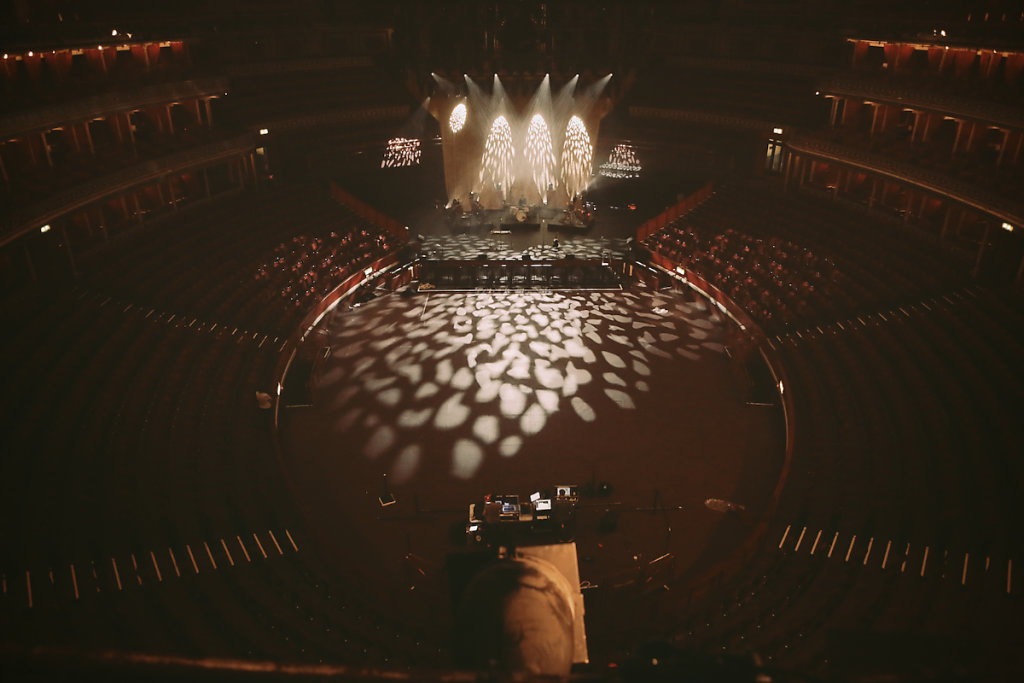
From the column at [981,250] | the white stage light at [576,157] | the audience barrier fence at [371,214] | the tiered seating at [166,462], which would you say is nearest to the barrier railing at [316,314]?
the tiered seating at [166,462]

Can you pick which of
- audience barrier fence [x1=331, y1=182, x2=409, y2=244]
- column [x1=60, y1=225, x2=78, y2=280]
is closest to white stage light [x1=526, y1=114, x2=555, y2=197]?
audience barrier fence [x1=331, y1=182, x2=409, y2=244]

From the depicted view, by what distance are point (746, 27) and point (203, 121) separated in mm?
24453

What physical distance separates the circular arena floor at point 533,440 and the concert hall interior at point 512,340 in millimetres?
94

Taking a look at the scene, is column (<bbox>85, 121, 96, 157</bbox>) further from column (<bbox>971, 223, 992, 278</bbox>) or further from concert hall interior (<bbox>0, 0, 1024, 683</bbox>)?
Answer: column (<bbox>971, 223, 992, 278</bbox>)

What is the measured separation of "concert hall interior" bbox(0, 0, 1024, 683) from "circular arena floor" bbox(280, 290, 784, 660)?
94 millimetres

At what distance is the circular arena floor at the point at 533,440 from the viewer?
12.6 meters

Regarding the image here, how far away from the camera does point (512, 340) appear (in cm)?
2028

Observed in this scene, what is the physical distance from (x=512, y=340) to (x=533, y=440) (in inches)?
200

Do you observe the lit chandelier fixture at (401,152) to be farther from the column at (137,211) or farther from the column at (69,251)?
the column at (69,251)

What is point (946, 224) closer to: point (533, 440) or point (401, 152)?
point (533, 440)

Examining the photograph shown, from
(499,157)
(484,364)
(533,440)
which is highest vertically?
(499,157)

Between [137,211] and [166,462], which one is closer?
[166,462]

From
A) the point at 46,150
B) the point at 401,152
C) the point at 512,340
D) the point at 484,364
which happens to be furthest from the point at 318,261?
the point at 401,152

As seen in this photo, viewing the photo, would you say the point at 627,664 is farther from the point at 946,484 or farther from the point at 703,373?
the point at 703,373
